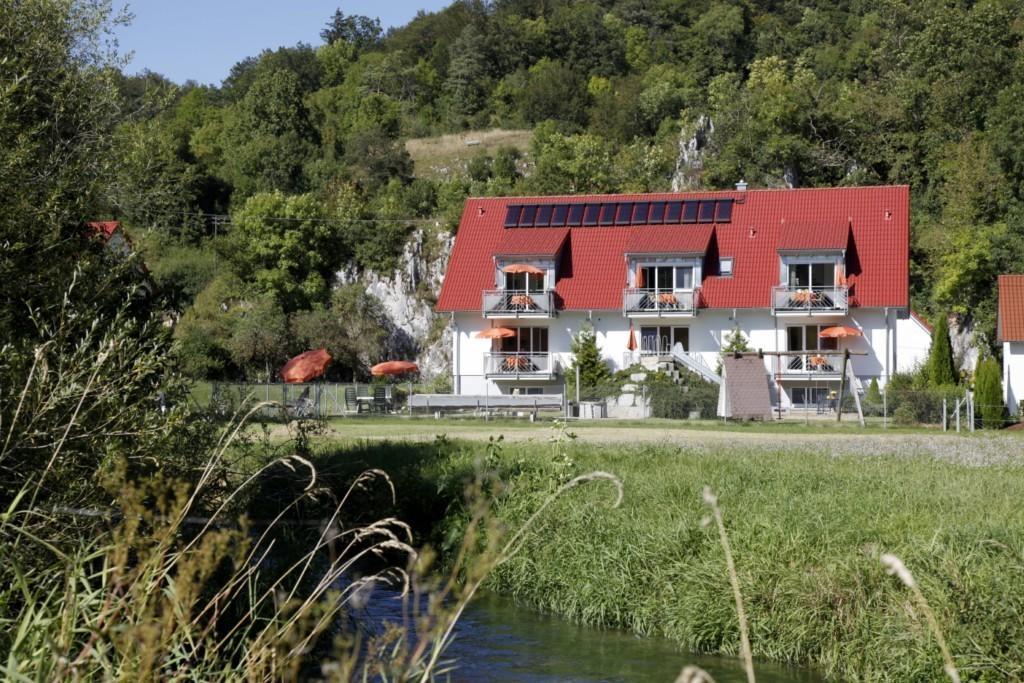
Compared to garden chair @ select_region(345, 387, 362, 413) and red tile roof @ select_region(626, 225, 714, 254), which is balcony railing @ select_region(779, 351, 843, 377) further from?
garden chair @ select_region(345, 387, 362, 413)

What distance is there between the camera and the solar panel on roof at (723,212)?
47375 millimetres

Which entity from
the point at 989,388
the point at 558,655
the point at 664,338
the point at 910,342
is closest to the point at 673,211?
the point at 664,338

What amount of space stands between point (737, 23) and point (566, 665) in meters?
79.4

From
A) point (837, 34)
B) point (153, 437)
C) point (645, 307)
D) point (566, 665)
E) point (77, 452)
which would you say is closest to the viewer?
point (77, 452)

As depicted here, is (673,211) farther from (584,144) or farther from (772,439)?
(772,439)

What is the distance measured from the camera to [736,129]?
60.3 m

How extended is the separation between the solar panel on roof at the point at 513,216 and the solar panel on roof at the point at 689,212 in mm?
6375

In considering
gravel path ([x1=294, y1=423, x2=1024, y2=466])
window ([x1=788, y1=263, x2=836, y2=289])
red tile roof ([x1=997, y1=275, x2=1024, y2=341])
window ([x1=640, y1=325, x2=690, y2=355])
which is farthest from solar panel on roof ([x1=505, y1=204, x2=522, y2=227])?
red tile roof ([x1=997, y1=275, x2=1024, y2=341])

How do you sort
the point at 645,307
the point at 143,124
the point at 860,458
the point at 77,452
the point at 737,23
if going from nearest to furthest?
the point at 77,452 < the point at 143,124 < the point at 860,458 < the point at 645,307 < the point at 737,23

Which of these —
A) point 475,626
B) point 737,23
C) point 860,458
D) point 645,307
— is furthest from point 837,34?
point 475,626

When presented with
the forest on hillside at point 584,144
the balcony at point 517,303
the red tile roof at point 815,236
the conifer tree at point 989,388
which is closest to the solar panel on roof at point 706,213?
the red tile roof at point 815,236

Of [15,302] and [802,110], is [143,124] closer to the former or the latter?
[15,302]

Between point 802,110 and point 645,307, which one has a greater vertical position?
point 802,110

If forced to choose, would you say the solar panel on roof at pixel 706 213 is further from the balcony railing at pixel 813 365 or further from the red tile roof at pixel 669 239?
the balcony railing at pixel 813 365
